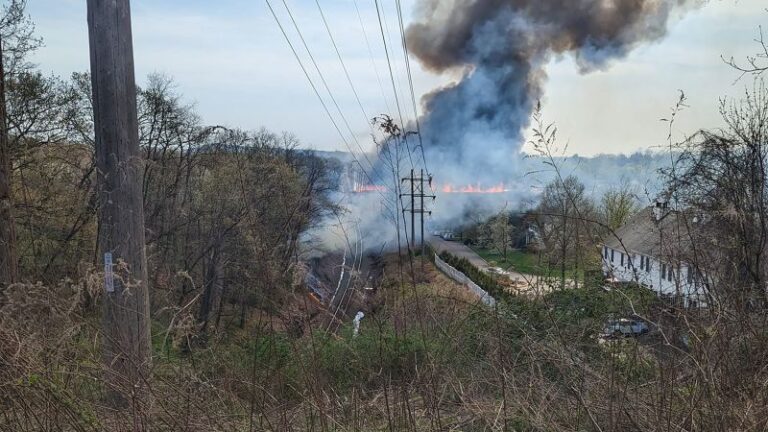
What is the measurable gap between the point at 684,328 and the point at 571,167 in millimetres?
2252

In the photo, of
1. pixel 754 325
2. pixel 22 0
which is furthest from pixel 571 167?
pixel 22 0

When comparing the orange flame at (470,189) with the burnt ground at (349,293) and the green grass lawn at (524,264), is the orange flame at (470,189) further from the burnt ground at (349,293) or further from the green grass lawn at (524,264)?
the green grass lawn at (524,264)

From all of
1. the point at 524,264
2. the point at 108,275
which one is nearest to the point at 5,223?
the point at 108,275

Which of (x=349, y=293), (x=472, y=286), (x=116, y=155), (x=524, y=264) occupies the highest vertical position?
(x=116, y=155)

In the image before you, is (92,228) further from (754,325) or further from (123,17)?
(754,325)

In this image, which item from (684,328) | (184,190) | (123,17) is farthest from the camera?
(184,190)

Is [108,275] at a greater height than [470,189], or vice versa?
[108,275]

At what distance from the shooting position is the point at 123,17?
405 cm

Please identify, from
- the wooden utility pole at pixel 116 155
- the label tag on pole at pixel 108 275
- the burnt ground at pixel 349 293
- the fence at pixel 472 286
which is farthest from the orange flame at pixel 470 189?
the label tag on pole at pixel 108 275

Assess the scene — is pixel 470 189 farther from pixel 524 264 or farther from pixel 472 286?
pixel 524 264

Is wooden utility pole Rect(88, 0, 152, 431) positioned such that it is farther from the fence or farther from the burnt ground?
the fence

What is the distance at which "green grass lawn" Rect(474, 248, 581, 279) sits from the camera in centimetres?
415

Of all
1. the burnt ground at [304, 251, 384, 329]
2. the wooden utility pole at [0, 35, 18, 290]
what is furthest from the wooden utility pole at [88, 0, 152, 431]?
the wooden utility pole at [0, 35, 18, 290]

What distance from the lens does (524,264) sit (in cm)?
461
